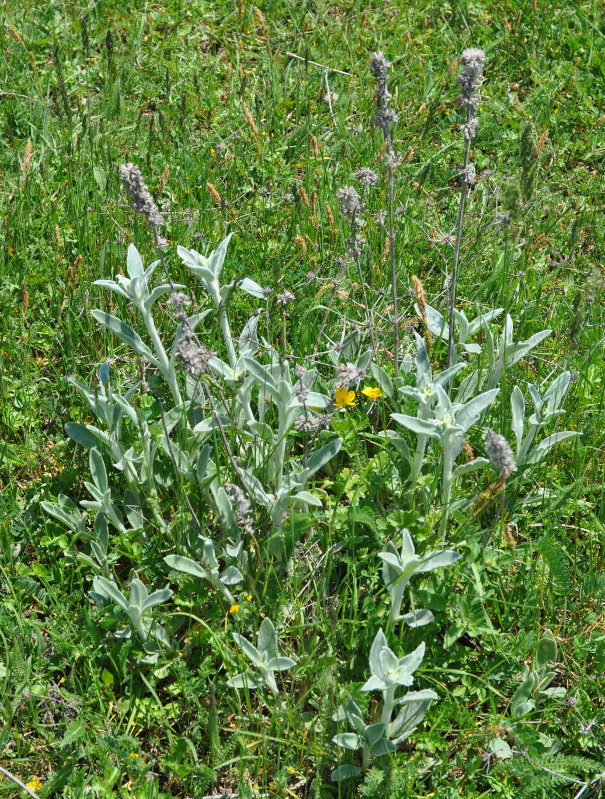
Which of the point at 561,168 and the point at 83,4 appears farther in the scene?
the point at 83,4

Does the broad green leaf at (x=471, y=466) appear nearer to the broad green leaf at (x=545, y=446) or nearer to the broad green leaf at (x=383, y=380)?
the broad green leaf at (x=545, y=446)

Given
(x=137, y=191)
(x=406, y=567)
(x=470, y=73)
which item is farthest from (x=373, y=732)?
(x=470, y=73)

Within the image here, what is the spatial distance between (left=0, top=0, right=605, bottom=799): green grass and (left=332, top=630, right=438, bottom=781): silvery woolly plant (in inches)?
2.4

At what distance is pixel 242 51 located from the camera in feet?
16.1

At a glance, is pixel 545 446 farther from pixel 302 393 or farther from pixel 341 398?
pixel 302 393

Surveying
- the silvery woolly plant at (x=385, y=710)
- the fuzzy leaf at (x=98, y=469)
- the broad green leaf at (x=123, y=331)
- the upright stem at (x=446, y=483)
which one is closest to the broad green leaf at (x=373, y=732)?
the silvery woolly plant at (x=385, y=710)

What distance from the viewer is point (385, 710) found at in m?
2.12

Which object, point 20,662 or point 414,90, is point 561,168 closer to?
point 414,90

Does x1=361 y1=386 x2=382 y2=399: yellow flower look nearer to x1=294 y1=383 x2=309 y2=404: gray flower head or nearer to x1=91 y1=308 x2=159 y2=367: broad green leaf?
x1=294 y1=383 x2=309 y2=404: gray flower head

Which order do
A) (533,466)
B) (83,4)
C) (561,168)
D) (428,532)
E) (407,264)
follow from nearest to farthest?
(428,532), (533,466), (407,264), (561,168), (83,4)

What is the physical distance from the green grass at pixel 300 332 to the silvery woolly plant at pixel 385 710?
0.06 metres

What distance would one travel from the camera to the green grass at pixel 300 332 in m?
2.26

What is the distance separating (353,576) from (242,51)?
3633 millimetres

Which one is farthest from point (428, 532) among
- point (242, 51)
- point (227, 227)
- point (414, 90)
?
point (242, 51)
